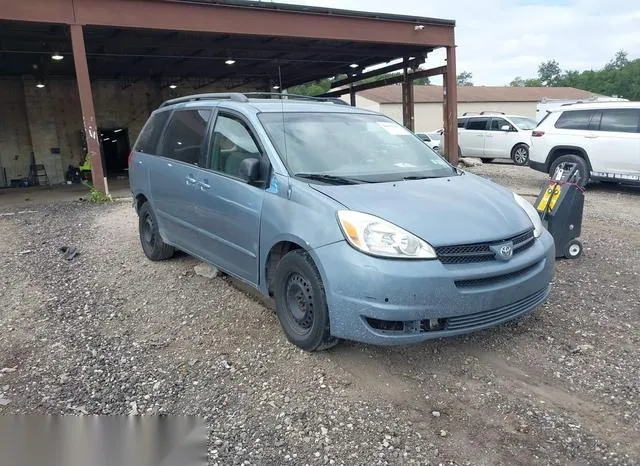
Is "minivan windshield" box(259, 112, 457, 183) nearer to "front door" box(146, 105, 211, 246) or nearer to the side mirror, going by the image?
the side mirror

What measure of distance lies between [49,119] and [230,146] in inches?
835

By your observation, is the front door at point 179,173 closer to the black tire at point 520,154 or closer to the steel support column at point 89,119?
the steel support column at point 89,119

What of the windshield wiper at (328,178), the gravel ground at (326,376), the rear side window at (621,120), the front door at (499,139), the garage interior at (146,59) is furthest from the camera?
the front door at (499,139)

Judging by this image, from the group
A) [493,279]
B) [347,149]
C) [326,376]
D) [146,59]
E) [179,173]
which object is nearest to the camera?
[493,279]

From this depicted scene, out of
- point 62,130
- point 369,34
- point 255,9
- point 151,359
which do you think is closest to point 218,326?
point 151,359

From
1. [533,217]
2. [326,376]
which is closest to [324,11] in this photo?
[533,217]

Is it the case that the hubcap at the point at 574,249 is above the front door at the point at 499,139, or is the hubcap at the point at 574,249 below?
below

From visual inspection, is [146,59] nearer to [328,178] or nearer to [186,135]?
[186,135]

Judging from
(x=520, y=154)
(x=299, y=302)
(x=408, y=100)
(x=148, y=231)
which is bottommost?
(x=520, y=154)

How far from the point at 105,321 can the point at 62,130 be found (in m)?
21.0

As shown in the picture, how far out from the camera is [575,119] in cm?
1141

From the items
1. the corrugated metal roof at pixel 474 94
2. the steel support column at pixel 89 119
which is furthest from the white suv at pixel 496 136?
the corrugated metal roof at pixel 474 94

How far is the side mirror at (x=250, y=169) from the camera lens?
3902 mm

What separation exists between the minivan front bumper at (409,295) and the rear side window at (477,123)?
1624cm
